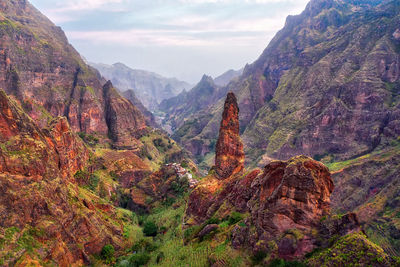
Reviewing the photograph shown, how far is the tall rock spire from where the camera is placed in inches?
2399

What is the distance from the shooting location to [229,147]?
2432 inches

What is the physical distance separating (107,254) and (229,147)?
31.8 metres

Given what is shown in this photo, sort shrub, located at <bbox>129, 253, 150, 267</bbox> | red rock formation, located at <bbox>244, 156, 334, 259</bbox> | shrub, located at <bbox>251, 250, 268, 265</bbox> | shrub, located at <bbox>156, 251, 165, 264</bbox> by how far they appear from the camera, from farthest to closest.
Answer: shrub, located at <bbox>129, 253, 150, 267</bbox>, shrub, located at <bbox>156, 251, 165, 264</bbox>, shrub, located at <bbox>251, 250, 268, 265</bbox>, red rock formation, located at <bbox>244, 156, 334, 259</bbox>

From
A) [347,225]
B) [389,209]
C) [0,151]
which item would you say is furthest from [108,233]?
[389,209]

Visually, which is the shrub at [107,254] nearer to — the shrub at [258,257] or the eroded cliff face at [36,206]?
the eroded cliff face at [36,206]

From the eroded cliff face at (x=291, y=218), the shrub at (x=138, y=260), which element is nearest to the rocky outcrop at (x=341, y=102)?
the eroded cliff face at (x=291, y=218)

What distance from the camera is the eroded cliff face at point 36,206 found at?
3422cm

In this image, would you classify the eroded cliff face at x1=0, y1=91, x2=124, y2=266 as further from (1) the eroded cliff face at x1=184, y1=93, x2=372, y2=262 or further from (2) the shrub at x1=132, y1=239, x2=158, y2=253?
(1) the eroded cliff face at x1=184, y1=93, x2=372, y2=262

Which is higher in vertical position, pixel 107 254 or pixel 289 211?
pixel 289 211

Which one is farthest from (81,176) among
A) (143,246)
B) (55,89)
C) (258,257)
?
(55,89)

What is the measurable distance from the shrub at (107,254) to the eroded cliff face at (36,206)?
0.87 metres

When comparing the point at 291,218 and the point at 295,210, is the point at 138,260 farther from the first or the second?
the point at 295,210

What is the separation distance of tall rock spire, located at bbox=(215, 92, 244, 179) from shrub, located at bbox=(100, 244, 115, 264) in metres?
25.7

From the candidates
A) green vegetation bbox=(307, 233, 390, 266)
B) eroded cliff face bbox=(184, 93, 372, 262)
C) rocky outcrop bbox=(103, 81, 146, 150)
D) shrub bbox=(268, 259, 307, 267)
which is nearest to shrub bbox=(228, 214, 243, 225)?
eroded cliff face bbox=(184, 93, 372, 262)
